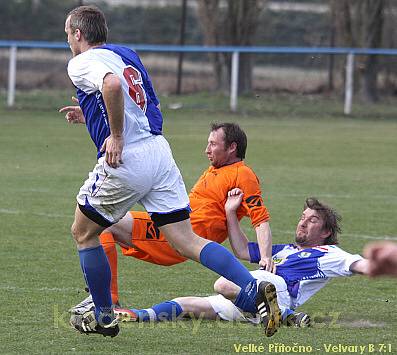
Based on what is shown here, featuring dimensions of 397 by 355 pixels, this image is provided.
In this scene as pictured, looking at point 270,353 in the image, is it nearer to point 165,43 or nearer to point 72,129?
point 72,129

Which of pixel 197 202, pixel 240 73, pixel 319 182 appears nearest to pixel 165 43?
pixel 240 73

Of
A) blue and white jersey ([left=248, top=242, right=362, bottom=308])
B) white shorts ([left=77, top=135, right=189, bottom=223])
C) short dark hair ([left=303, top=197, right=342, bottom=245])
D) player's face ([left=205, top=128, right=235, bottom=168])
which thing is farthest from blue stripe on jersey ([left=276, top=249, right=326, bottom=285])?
white shorts ([left=77, top=135, right=189, bottom=223])

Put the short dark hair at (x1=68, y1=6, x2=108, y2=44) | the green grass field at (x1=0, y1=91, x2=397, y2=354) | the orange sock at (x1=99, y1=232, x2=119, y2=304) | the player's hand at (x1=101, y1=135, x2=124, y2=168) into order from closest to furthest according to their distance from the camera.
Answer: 1. the player's hand at (x1=101, y1=135, x2=124, y2=168)
2. the short dark hair at (x1=68, y1=6, x2=108, y2=44)
3. the green grass field at (x1=0, y1=91, x2=397, y2=354)
4. the orange sock at (x1=99, y1=232, x2=119, y2=304)

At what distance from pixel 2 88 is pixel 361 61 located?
32.0 feet

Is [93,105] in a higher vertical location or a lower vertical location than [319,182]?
higher

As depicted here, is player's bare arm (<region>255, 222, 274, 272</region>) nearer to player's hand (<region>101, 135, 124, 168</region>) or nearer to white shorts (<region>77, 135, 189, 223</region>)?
white shorts (<region>77, 135, 189, 223</region>)

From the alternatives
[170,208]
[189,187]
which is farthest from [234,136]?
[189,187]

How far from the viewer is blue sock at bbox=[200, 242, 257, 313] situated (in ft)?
18.0

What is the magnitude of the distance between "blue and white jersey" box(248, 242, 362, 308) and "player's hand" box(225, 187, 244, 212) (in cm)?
44

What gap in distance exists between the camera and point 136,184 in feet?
18.0

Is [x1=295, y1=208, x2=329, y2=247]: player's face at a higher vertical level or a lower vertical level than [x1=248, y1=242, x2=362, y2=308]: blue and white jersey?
higher

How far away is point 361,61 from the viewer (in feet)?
93.2

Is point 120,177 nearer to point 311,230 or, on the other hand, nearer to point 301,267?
point 301,267

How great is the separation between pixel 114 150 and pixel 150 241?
1.33m
